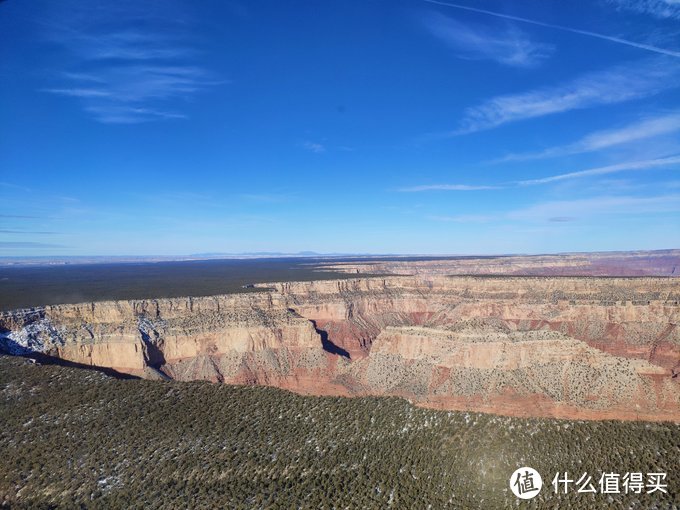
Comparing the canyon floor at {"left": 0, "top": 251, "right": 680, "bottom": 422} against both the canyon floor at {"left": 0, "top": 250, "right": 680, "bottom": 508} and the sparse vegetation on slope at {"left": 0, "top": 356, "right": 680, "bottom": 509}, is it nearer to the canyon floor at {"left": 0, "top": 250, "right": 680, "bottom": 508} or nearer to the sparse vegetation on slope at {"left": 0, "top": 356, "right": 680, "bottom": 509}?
the canyon floor at {"left": 0, "top": 250, "right": 680, "bottom": 508}

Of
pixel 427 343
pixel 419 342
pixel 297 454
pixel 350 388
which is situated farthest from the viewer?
pixel 419 342

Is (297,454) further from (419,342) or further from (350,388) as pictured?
(419,342)

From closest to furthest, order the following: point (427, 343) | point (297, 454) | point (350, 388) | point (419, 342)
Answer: point (297, 454)
point (350, 388)
point (427, 343)
point (419, 342)

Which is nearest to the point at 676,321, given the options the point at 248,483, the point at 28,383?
the point at 248,483

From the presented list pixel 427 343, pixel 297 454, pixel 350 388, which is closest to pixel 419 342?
pixel 427 343

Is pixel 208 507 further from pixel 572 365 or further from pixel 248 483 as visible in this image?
pixel 572 365
